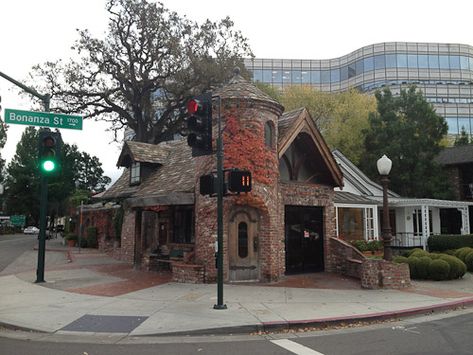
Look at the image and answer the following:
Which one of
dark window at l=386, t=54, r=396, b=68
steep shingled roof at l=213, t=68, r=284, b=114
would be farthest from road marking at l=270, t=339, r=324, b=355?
dark window at l=386, t=54, r=396, b=68

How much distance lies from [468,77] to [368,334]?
6207cm

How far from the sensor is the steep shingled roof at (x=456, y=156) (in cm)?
3266

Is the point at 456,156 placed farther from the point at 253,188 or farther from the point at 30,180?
the point at 30,180

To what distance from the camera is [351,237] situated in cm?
2519

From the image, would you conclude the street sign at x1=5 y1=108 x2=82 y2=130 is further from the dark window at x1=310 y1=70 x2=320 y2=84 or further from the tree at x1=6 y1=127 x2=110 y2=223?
the tree at x1=6 y1=127 x2=110 y2=223

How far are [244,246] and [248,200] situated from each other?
4.91 feet

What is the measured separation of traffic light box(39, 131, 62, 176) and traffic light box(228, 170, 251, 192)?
6.88 m

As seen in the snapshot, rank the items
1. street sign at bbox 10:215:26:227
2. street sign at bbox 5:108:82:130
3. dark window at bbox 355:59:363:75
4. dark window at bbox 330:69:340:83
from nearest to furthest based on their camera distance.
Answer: street sign at bbox 5:108:82:130 → dark window at bbox 355:59:363:75 → dark window at bbox 330:69:340:83 → street sign at bbox 10:215:26:227

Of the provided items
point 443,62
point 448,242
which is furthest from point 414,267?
point 443,62

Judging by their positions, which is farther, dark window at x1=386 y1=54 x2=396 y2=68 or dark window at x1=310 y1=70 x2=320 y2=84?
dark window at x1=310 y1=70 x2=320 y2=84

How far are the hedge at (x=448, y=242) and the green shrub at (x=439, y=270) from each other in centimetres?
1069

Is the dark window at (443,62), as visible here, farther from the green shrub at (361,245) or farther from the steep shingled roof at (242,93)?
the steep shingled roof at (242,93)

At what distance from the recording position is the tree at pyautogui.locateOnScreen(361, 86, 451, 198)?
30172mm

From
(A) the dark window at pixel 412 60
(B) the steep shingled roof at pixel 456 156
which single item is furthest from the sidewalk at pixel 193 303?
(A) the dark window at pixel 412 60
